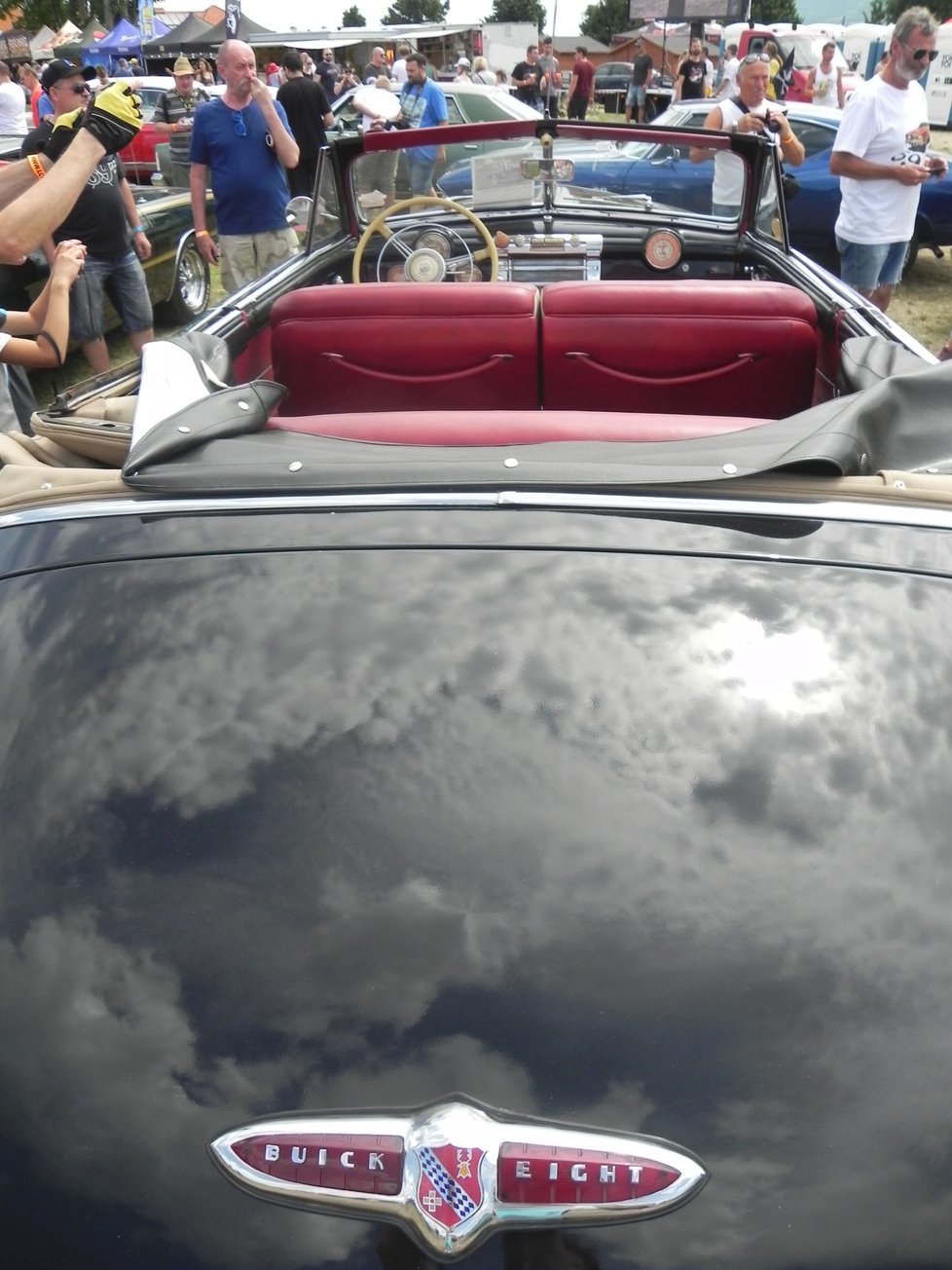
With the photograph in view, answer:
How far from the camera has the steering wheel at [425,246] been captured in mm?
3922

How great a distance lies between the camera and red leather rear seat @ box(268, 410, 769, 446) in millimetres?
1953

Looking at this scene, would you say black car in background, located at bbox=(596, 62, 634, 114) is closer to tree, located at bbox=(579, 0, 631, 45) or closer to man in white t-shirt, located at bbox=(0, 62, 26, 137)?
man in white t-shirt, located at bbox=(0, 62, 26, 137)

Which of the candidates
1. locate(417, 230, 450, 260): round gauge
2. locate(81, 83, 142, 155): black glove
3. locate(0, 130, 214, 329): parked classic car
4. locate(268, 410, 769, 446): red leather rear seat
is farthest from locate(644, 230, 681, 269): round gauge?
locate(0, 130, 214, 329): parked classic car

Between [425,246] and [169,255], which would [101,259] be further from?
[425,246]

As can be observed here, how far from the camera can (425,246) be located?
13.5ft

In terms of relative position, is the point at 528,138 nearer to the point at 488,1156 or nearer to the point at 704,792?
the point at 704,792

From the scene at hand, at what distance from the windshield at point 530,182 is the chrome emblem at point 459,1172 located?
155 inches

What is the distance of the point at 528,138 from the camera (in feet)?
14.0

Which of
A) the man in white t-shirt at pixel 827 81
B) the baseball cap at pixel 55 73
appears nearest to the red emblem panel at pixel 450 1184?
the baseball cap at pixel 55 73

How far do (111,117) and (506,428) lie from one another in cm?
196

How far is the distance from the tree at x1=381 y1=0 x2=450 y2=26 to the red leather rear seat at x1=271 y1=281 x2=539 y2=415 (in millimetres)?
81767

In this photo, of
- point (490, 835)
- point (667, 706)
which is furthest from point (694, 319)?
point (490, 835)

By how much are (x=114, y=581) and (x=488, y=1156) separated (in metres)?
0.88

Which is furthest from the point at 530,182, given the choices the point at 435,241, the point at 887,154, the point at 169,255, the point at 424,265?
the point at 169,255
